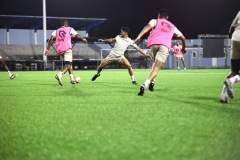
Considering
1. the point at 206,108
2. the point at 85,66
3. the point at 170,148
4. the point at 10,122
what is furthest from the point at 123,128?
the point at 85,66

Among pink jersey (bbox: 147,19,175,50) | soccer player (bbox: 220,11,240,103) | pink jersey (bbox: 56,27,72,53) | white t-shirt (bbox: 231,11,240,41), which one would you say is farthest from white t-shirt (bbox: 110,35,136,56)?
white t-shirt (bbox: 231,11,240,41)

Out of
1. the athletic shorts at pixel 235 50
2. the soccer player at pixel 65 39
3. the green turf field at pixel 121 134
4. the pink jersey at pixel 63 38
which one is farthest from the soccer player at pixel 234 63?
the pink jersey at pixel 63 38

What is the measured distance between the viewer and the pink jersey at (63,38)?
10.6 m

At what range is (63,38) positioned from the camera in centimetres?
1059

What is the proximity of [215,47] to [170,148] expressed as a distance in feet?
134

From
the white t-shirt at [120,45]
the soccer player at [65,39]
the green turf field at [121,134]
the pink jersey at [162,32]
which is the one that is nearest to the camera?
the green turf field at [121,134]

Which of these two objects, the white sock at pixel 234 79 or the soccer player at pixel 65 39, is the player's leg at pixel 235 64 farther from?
the soccer player at pixel 65 39

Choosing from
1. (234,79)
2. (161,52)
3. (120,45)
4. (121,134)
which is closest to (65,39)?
(120,45)

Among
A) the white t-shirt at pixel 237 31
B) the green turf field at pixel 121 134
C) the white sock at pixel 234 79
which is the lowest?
the green turf field at pixel 121 134

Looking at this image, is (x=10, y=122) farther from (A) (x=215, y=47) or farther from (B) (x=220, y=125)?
(A) (x=215, y=47)

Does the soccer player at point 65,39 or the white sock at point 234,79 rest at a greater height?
the soccer player at point 65,39

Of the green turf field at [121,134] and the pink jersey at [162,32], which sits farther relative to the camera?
the pink jersey at [162,32]

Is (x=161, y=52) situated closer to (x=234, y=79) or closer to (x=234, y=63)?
(x=234, y=63)

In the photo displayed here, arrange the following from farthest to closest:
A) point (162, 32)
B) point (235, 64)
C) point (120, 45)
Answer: point (120, 45) < point (162, 32) < point (235, 64)
